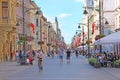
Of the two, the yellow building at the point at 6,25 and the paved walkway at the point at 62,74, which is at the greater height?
the yellow building at the point at 6,25

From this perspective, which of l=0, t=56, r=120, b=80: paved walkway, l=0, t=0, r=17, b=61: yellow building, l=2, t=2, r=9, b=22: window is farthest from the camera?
l=2, t=2, r=9, b=22: window

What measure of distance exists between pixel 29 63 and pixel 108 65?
1045cm

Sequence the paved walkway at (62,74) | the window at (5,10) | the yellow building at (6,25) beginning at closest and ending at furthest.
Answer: the paved walkway at (62,74)
the yellow building at (6,25)
the window at (5,10)

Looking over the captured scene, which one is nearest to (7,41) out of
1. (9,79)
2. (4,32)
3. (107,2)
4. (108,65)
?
(4,32)

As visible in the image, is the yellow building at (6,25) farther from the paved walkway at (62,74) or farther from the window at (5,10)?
the paved walkway at (62,74)

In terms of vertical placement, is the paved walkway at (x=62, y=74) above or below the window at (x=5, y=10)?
below

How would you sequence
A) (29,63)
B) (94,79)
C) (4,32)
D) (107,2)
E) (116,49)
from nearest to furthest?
(94,79) → (29,63) → (4,32) → (116,49) → (107,2)

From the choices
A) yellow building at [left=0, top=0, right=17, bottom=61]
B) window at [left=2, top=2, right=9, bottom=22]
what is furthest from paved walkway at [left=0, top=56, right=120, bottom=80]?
window at [left=2, top=2, right=9, bottom=22]

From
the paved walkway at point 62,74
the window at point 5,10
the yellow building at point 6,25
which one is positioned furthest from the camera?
the window at point 5,10

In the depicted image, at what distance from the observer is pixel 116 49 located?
71312mm

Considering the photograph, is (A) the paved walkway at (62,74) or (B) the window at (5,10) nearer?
(A) the paved walkway at (62,74)

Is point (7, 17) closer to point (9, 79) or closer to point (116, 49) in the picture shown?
point (116, 49)

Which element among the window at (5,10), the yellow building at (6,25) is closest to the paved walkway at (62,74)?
the yellow building at (6,25)

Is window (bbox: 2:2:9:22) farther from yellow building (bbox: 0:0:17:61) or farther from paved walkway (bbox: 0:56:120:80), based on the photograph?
paved walkway (bbox: 0:56:120:80)
